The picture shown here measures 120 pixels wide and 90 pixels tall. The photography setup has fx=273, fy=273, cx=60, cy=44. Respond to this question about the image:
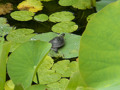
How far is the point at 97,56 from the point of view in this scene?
681mm

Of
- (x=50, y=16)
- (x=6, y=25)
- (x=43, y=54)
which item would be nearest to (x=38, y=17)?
(x=50, y=16)

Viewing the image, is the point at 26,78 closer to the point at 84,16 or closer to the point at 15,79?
the point at 15,79

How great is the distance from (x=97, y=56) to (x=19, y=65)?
36 centimetres

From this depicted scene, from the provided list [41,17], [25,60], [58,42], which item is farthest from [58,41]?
[25,60]

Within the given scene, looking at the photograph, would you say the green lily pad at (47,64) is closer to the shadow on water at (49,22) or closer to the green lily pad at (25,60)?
the shadow on water at (49,22)

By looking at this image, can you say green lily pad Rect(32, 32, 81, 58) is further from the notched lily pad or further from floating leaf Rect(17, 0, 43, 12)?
floating leaf Rect(17, 0, 43, 12)

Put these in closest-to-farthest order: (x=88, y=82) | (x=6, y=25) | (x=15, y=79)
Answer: (x=88, y=82) < (x=15, y=79) < (x=6, y=25)

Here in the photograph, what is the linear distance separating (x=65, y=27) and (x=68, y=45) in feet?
0.76

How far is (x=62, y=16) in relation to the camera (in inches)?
90.6

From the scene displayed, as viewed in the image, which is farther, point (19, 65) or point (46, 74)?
point (46, 74)

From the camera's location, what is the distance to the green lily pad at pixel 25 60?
3.07 feet

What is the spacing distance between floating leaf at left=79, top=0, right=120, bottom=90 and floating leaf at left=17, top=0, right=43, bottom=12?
5.90ft

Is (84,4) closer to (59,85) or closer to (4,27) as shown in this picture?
(4,27)

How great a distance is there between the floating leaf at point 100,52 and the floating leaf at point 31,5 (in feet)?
5.90
